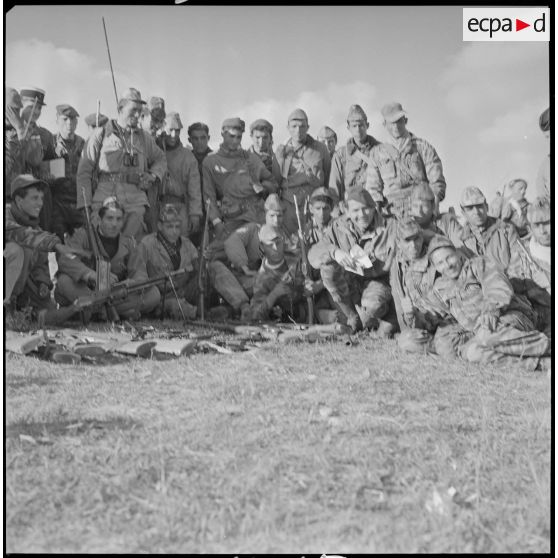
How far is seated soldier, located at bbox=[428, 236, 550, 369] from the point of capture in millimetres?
5547

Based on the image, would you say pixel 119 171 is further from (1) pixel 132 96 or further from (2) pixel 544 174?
(2) pixel 544 174

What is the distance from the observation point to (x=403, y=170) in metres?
7.83

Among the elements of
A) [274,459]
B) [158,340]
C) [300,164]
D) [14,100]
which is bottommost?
[274,459]

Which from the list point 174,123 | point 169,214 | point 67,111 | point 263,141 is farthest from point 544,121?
point 67,111

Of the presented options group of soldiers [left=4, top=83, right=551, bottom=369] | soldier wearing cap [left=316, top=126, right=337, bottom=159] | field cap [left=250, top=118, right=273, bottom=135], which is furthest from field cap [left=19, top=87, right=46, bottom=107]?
soldier wearing cap [left=316, top=126, right=337, bottom=159]

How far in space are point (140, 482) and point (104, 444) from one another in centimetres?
46

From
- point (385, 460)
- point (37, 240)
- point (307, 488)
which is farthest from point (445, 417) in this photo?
point (37, 240)

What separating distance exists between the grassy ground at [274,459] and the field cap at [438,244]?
1262mm

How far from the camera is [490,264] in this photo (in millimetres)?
6117

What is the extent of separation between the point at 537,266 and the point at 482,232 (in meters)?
0.92

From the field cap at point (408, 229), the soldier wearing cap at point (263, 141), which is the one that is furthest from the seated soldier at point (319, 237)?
the field cap at point (408, 229)

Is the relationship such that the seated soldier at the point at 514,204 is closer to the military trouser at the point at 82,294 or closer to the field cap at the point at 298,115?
the field cap at the point at 298,115

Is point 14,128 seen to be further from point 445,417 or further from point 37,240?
point 445,417

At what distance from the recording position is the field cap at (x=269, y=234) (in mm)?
7375
